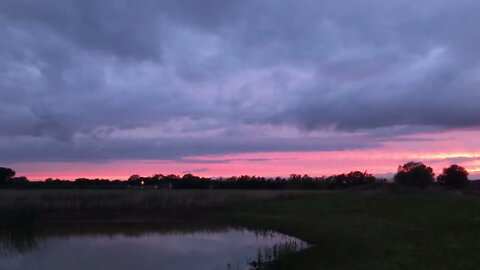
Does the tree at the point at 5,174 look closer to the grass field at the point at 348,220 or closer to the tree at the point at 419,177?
the grass field at the point at 348,220

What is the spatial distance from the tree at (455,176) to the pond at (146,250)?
211 ft

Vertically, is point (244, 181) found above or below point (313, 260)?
above

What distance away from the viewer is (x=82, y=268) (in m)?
23.1

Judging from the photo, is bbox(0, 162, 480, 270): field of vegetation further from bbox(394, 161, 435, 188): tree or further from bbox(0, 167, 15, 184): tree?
bbox(0, 167, 15, 184): tree

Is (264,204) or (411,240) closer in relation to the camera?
(411,240)

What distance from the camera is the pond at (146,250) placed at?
77.5 ft

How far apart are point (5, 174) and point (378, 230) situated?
11231cm

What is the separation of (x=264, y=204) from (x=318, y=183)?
6572cm

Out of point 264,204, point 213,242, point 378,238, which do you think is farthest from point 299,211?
point 378,238

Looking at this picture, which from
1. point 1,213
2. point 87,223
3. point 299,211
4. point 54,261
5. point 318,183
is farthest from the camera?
point 318,183

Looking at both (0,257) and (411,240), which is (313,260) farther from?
(0,257)

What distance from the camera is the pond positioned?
23609 millimetres

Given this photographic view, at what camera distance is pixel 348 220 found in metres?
36.3

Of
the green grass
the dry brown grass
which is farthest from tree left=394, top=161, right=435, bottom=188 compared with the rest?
the dry brown grass
